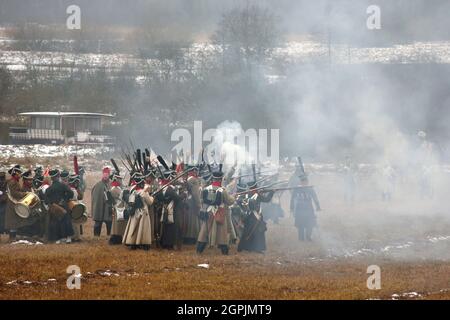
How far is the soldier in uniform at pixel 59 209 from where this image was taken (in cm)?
1831

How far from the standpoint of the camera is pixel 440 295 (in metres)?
13.0

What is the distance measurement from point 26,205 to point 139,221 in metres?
2.91

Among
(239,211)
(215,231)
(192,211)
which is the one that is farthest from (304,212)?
(215,231)

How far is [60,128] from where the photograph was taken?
52.7 meters

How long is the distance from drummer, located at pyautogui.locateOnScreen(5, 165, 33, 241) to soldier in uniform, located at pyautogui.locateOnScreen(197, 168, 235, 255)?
14.4 feet

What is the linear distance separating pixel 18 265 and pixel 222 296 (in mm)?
4380

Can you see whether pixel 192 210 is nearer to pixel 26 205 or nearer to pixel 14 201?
pixel 26 205

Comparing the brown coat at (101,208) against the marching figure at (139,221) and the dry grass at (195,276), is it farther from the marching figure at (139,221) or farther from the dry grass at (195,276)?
the marching figure at (139,221)

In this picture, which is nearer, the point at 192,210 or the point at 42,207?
the point at 42,207

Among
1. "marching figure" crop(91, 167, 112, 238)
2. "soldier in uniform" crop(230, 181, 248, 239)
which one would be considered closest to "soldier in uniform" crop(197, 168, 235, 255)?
"soldier in uniform" crop(230, 181, 248, 239)

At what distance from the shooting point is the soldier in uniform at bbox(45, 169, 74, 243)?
721 inches

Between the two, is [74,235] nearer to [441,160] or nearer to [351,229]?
[351,229]

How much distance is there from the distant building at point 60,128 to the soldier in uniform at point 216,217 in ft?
115

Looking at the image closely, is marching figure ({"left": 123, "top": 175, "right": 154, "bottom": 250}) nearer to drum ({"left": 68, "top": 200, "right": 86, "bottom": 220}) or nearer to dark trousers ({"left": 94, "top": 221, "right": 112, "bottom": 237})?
drum ({"left": 68, "top": 200, "right": 86, "bottom": 220})
